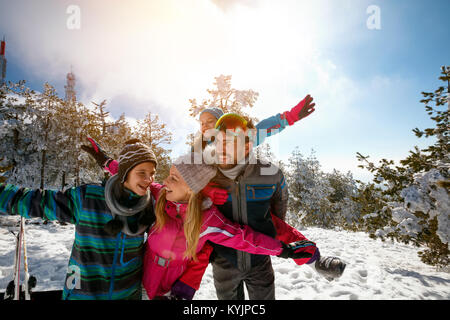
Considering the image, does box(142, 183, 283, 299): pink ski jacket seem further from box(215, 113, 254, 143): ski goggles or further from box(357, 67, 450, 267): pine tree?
box(357, 67, 450, 267): pine tree

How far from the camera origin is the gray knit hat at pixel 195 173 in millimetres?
1882

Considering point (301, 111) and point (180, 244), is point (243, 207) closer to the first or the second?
point (180, 244)

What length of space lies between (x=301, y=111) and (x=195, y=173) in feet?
7.76

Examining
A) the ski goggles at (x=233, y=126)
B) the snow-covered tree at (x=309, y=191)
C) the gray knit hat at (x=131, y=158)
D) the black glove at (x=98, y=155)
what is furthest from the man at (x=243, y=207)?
the snow-covered tree at (x=309, y=191)

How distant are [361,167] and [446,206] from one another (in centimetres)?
190

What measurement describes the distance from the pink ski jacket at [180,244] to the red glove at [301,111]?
2.25 m

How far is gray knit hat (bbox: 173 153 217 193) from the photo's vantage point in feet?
6.17

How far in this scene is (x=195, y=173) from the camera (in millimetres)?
1916

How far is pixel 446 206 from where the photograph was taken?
11.5ft

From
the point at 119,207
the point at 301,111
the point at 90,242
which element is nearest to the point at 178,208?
the point at 119,207

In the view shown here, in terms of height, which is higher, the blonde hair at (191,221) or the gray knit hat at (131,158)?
the gray knit hat at (131,158)

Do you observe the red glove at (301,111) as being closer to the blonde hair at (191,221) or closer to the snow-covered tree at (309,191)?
the blonde hair at (191,221)
